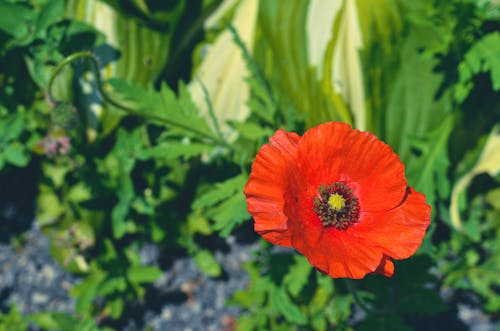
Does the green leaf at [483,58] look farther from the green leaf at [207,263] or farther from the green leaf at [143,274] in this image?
the green leaf at [143,274]

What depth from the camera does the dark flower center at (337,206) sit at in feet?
5.34

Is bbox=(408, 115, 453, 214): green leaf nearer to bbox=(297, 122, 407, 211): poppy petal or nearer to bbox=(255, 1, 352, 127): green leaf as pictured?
bbox=(255, 1, 352, 127): green leaf

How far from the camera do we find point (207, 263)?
3.09m

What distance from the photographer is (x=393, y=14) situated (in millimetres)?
2666

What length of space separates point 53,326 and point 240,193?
163 centimetres

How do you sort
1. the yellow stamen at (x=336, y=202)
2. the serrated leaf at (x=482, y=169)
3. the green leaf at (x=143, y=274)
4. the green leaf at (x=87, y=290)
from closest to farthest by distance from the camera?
the yellow stamen at (x=336, y=202)
the green leaf at (x=87, y=290)
the green leaf at (x=143, y=274)
the serrated leaf at (x=482, y=169)

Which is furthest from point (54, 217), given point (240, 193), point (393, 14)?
point (393, 14)

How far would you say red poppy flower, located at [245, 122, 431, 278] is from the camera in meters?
1.43

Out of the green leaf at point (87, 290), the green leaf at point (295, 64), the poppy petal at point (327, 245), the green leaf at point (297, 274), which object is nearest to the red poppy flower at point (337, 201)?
the poppy petal at point (327, 245)

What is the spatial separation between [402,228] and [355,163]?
0.25m

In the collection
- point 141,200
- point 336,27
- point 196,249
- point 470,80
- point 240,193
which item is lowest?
point 196,249

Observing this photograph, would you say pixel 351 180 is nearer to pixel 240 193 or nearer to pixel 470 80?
pixel 240 193

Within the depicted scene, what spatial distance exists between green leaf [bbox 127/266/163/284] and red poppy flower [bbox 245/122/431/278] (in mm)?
1505

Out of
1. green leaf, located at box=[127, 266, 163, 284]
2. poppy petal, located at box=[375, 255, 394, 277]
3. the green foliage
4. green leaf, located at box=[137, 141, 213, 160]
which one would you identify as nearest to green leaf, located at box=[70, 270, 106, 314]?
green leaf, located at box=[127, 266, 163, 284]
